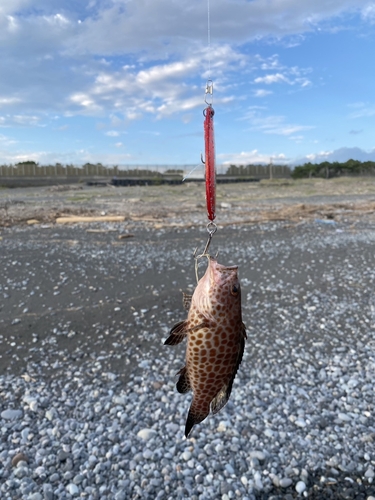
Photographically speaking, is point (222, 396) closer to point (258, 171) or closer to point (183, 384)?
point (183, 384)

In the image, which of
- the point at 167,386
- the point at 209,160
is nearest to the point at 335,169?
the point at 167,386

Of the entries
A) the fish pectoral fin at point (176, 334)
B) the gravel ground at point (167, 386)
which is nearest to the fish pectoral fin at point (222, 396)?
the fish pectoral fin at point (176, 334)

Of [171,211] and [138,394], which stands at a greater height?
[171,211]

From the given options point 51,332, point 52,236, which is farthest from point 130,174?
point 51,332

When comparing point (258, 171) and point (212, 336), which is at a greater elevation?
point (258, 171)

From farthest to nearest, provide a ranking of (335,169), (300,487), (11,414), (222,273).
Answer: (335,169) → (11,414) → (300,487) → (222,273)

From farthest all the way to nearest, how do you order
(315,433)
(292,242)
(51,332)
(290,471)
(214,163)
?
1. (292,242)
2. (51,332)
3. (315,433)
4. (290,471)
5. (214,163)

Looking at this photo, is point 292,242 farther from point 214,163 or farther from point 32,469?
point 214,163

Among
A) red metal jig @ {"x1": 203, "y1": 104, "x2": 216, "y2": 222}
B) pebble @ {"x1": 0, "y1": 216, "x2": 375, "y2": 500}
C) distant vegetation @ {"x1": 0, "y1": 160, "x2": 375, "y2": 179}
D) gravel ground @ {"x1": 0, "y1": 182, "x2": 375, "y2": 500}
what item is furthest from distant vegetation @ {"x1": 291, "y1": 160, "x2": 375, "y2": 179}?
red metal jig @ {"x1": 203, "y1": 104, "x2": 216, "y2": 222}
